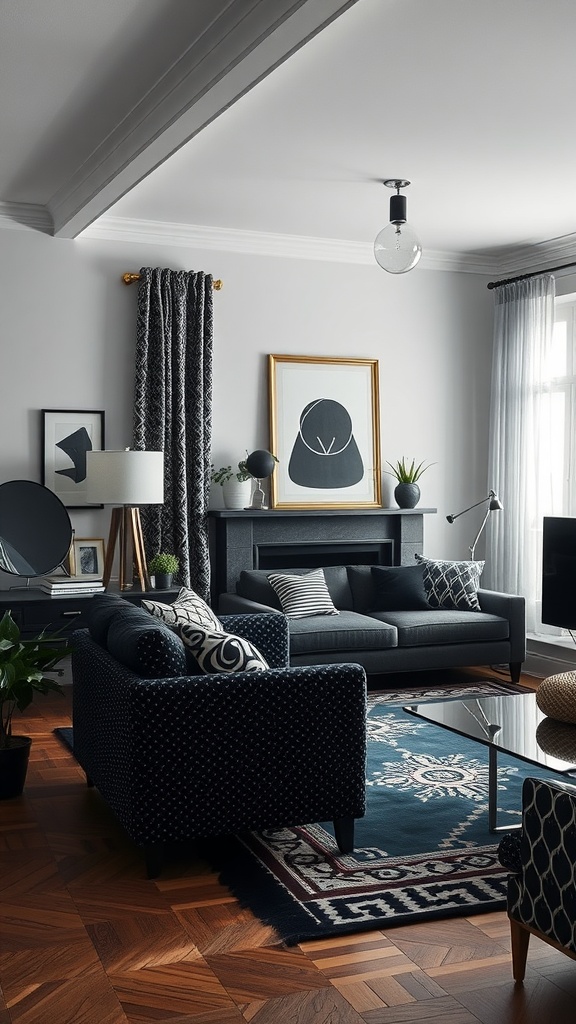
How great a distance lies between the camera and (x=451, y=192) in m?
5.62

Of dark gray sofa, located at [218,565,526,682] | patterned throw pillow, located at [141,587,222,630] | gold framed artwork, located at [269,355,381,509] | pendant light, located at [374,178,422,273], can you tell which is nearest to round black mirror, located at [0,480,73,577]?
dark gray sofa, located at [218,565,526,682]

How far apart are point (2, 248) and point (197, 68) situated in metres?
2.65

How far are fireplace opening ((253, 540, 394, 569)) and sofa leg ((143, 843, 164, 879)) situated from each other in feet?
11.4

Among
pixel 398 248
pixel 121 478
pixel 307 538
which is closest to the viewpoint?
pixel 398 248

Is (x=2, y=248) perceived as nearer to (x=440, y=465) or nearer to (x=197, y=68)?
(x=197, y=68)

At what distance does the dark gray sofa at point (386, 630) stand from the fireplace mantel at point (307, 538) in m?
0.19

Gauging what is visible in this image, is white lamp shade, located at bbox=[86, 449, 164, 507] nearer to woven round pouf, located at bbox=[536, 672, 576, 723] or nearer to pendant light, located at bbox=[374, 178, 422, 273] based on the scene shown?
pendant light, located at bbox=[374, 178, 422, 273]

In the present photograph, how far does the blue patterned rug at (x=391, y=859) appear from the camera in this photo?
9.59 feet

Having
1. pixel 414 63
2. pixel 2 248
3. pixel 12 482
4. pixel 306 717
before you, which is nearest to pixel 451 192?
pixel 414 63

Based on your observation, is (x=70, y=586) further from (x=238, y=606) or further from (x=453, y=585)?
(x=453, y=585)

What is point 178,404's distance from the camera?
20.7 feet

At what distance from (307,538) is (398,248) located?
2368 mm

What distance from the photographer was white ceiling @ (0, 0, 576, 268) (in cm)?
349

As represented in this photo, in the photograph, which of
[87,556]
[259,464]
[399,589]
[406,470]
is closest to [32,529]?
[87,556]
